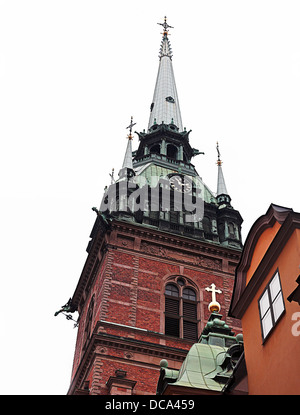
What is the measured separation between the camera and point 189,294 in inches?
1201

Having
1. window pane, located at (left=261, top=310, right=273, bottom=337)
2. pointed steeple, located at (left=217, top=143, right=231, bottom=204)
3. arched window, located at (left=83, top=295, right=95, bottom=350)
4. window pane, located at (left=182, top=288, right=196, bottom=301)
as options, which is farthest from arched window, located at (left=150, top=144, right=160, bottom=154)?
window pane, located at (left=261, top=310, right=273, bottom=337)

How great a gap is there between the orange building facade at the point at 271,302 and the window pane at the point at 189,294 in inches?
659

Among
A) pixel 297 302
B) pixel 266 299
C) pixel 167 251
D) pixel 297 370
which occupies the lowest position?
pixel 297 370

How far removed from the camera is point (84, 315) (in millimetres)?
33562

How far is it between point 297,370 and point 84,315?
24.4 m

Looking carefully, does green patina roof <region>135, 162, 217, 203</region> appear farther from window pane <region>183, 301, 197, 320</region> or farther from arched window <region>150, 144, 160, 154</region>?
window pane <region>183, 301, 197, 320</region>

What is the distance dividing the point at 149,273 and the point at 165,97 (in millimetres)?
24432

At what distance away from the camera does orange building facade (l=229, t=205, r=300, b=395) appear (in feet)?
34.6

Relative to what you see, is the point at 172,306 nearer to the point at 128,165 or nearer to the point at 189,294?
the point at 189,294

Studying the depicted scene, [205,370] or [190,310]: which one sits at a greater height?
[190,310]

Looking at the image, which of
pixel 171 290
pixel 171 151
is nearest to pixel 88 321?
pixel 171 290

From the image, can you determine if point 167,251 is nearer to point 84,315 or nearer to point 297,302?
point 84,315
